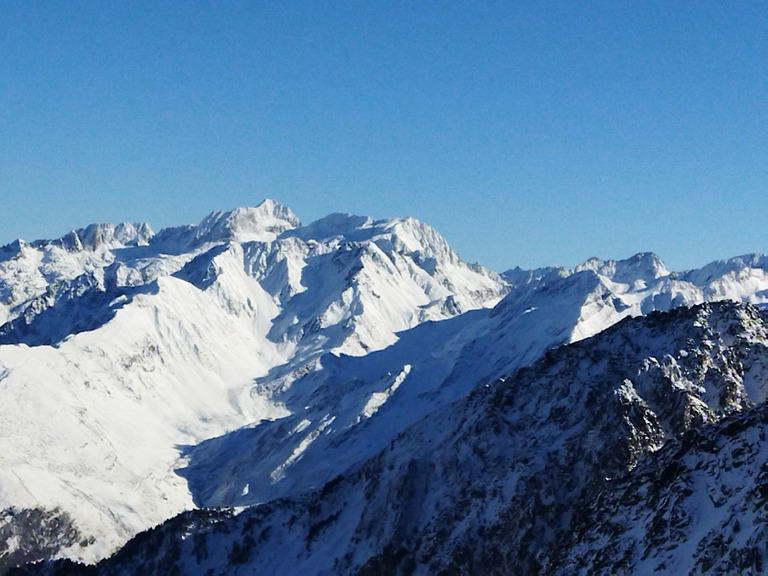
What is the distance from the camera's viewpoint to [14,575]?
158 m

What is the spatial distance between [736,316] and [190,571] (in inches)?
3491

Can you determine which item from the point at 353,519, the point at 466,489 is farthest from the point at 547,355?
the point at 353,519

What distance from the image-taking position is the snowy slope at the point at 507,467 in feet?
390

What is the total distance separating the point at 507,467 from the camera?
427 feet

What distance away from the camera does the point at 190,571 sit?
149500 millimetres

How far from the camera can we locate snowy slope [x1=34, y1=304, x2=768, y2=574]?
11881 centimetres

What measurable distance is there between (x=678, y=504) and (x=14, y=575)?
12597 centimetres

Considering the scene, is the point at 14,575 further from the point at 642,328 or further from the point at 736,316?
the point at 736,316

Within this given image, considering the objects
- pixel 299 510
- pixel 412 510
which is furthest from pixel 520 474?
pixel 299 510

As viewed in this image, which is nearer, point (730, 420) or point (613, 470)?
point (730, 420)

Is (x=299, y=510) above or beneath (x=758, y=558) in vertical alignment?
above

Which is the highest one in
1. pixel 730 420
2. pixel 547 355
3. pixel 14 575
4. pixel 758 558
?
pixel 14 575

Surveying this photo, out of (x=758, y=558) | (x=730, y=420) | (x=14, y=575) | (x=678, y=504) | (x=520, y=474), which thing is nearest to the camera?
(x=758, y=558)

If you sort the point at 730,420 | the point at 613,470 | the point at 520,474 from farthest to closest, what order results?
the point at 520,474 → the point at 613,470 → the point at 730,420
